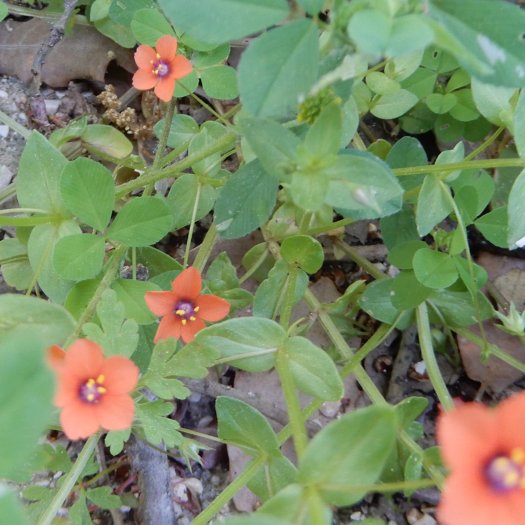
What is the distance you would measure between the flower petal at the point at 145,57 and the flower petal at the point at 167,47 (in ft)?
0.09

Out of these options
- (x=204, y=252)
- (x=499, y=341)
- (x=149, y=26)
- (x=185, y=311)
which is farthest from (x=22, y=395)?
(x=499, y=341)

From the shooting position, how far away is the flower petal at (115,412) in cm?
98

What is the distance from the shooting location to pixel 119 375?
1004 millimetres

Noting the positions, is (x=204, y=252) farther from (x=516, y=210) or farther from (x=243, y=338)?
(x=516, y=210)

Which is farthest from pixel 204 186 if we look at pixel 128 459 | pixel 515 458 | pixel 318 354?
pixel 515 458

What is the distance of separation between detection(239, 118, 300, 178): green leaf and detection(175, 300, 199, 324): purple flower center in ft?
1.18

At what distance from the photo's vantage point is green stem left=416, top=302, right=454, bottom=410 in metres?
1.37

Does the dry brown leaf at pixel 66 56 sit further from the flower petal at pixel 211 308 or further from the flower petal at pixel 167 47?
the flower petal at pixel 211 308

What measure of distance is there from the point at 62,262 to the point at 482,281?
0.88m

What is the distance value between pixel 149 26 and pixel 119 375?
1.01m

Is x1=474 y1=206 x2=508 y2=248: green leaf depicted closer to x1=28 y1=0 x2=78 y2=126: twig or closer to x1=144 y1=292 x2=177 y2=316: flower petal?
x1=144 y1=292 x2=177 y2=316: flower petal

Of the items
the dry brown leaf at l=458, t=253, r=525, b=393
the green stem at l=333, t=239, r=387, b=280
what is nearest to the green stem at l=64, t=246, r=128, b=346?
the green stem at l=333, t=239, r=387, b=280

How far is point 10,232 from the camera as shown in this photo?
182 centimetres

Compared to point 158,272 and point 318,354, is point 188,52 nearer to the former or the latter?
point 158,272
